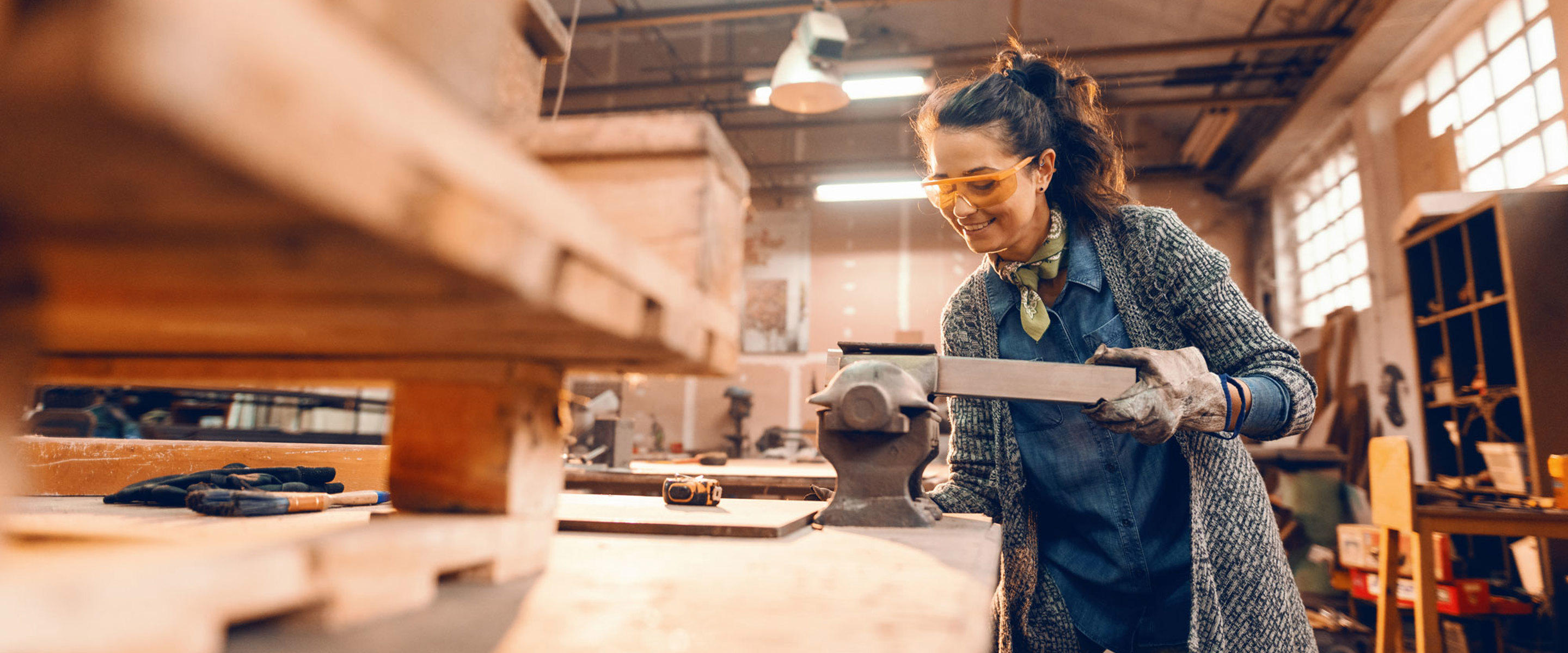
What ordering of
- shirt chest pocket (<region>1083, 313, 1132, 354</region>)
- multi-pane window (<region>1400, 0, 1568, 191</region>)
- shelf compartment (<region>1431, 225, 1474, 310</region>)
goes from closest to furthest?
shirt chest pocket (<region>1083, 313, 1132, 354</region>)
multi-pane window (<region>1400, 0, 1568, 191</region>)
shelf compartment (<region>1431, 225, 1474, 310</region>)

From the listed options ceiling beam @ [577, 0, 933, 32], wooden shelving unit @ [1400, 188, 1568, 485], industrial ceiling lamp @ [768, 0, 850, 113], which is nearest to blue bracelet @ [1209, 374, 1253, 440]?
industrial ceiling lamp @ [768, 0, 850, 113]

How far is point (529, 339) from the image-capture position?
75 centimetres

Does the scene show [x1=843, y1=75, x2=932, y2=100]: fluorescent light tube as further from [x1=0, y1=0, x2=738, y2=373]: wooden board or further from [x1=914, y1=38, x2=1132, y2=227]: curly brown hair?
[x1=0, y1=0, x2=738, y2=373]: wooden board

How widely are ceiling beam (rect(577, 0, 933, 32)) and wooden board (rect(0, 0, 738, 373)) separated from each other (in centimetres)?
607

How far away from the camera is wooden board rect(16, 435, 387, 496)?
167cm

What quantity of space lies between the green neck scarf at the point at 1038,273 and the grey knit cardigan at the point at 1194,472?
0.31 ft

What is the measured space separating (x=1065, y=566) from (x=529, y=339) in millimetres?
1516

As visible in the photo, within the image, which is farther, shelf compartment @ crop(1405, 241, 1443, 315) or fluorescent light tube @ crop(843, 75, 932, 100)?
fluorescent light tube @ crop(843, 75, 932, 100)

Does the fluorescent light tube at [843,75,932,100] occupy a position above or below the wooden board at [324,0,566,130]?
above

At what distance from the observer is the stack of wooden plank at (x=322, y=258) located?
1.02 ft

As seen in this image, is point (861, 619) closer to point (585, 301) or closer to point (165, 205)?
point (585, 301)

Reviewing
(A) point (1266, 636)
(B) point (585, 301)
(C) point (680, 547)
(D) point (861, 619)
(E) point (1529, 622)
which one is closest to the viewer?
(B) point (585, 301)

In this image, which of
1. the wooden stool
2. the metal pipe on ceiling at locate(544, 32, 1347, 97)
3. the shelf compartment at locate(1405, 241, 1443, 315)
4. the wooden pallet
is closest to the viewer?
the wooden pallet

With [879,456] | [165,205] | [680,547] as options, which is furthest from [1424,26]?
[165,205]
